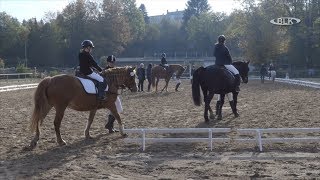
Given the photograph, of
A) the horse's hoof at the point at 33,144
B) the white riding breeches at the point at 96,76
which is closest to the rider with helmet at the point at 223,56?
the white riding breeches at the point at 96,76

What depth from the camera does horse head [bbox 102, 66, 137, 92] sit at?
11906 millimetres

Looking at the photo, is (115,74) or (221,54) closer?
(115,74)

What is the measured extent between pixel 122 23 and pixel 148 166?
71.5 meters

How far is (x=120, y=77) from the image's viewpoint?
A: 12148mm

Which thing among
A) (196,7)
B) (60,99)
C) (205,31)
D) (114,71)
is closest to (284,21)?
(205,31)

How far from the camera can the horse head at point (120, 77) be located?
11.9 m

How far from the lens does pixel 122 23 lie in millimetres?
78500

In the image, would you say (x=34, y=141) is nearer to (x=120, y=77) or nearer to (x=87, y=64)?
(x=87, y=64)

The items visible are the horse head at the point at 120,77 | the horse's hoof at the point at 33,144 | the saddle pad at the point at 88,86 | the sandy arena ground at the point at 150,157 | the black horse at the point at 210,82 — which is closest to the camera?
the sandy arena ground at the point at 150,157

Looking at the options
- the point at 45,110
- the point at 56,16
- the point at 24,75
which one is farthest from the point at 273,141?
the point at 56,16

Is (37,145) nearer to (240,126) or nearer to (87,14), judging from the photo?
(240,126)

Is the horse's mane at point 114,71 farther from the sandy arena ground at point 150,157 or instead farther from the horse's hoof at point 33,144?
the horse's hoof at point 33,144

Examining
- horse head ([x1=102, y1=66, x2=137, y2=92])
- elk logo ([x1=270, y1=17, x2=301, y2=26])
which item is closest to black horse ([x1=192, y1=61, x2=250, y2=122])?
horse head ([x1=102, y1=66, x2=137, y2=92])

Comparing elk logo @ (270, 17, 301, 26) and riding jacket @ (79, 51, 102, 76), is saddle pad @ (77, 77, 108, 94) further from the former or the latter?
elk logo @ (270, 17, 301, 26)
